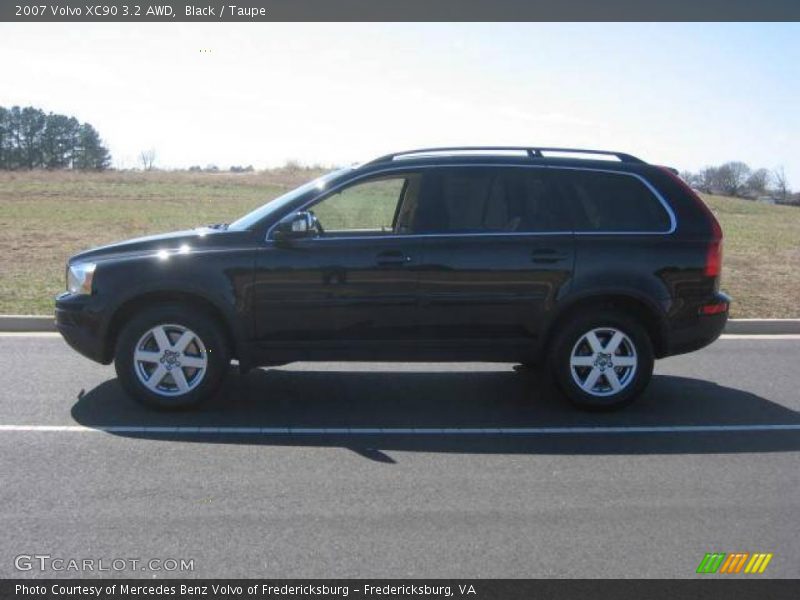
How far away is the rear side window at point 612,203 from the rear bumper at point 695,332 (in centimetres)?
73

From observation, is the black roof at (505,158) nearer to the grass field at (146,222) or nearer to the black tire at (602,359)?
the black tire at (602,359)

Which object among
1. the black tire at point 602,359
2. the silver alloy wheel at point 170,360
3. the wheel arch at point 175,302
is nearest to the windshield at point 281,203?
the wheel arch at point 175,302

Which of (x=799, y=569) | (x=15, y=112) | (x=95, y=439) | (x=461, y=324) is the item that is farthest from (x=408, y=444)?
(x=15, y=112)

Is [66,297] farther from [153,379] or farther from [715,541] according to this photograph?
[715,541]

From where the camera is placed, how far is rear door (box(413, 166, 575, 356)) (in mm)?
6211

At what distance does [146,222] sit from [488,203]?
57.0 ft

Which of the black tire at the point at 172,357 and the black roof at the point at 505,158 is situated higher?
the black roof at the point at 505,158

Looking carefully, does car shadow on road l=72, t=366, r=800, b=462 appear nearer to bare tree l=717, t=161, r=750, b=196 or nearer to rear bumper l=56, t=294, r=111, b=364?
rear bumper l=56, t=294, r=111, b=364

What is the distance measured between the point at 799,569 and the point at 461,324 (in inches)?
115

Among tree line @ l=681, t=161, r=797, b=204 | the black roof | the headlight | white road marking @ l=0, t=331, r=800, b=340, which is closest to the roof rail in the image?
the black roof

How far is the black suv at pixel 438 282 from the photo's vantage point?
612cm

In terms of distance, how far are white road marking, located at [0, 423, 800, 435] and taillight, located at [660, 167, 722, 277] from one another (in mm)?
1191

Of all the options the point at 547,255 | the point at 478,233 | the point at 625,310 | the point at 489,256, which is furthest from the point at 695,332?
the point at 478,233
